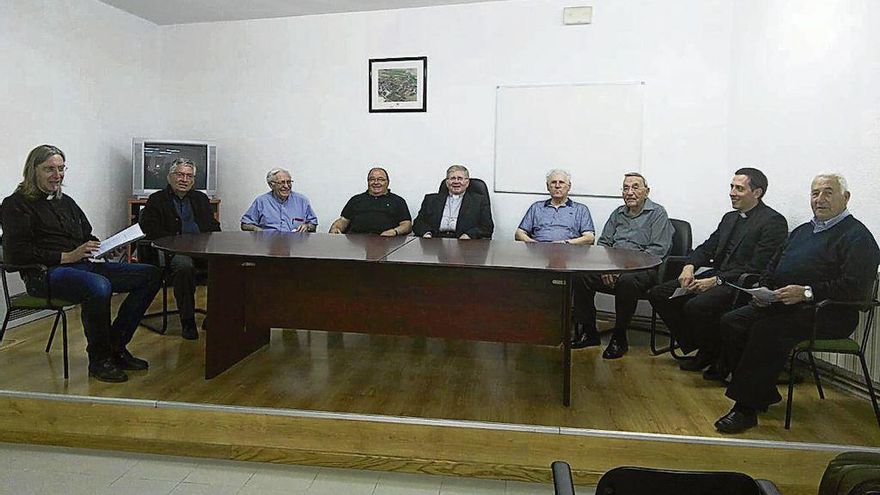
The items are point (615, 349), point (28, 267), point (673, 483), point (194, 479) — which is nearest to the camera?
point (673, 483)

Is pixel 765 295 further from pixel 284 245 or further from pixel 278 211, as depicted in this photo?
pixel 278 211

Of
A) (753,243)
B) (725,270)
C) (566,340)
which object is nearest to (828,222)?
(753,243)

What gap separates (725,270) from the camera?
3740 millimetres

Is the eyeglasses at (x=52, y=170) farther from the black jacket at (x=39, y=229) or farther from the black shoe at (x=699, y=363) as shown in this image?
the black shoe at (x=699, y=363)

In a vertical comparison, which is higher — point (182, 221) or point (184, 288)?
point (182, 221)

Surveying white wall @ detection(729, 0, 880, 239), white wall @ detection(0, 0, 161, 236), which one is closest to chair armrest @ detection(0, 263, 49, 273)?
white wall @ detection(0, 0, 161, 236)

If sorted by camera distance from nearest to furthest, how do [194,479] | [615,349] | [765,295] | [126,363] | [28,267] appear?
[194,479] → [765,295] → [28,267] → [126,363] → [615,349]

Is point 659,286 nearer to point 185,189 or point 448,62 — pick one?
point 448,62

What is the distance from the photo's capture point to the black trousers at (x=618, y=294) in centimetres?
398

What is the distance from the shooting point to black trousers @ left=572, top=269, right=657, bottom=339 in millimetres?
3984

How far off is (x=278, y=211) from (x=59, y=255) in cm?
179

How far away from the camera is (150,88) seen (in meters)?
5.95

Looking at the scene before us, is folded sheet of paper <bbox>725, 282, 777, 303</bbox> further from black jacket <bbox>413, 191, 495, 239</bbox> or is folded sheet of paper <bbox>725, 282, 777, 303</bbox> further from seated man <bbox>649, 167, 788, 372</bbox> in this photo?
black jacket <bbox>413, 191, 495, 239</bbox>

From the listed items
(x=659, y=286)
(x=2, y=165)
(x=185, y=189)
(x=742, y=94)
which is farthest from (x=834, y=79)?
(x=2, y=165)
